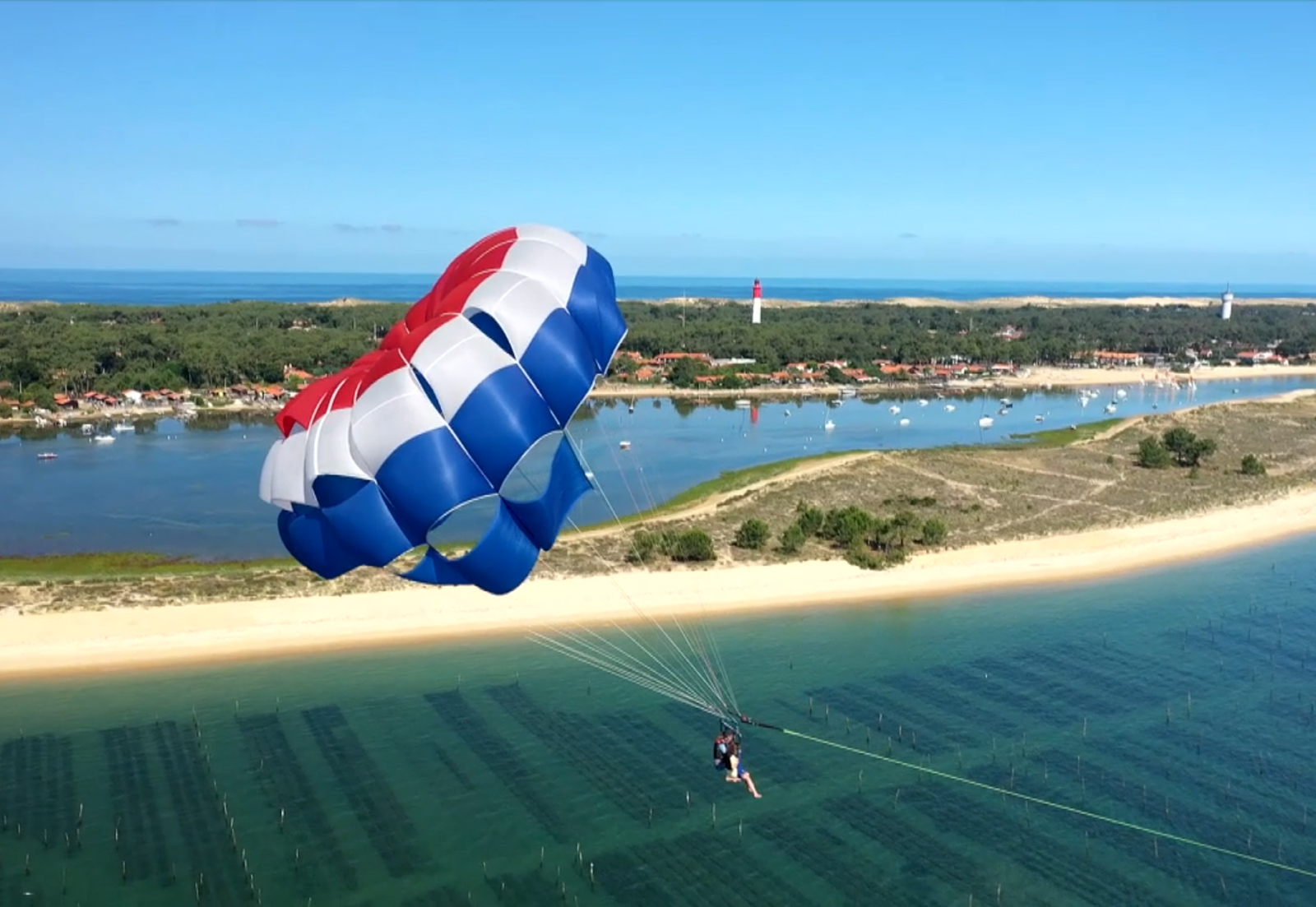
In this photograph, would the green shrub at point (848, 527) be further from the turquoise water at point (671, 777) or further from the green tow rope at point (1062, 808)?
the green tow rope at point (1062, 808)

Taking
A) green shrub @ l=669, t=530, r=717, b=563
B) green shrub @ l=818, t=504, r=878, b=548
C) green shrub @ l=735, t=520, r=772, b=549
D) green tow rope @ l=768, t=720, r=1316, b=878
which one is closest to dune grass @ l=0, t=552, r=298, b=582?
green shrub @ l=669, t=530, r=717, b=563

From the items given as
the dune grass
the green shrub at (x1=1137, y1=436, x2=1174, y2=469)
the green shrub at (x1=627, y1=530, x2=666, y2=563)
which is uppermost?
the green shrub at (x1=1137, y1=436, x2=1174, y2=469)

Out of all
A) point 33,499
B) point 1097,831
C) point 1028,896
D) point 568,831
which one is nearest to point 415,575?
point 568,831

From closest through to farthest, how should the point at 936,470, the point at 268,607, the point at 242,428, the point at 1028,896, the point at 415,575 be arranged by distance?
the point at 415,575 < the point at 1028,896 < the point at 268,607 < the point at 936,470 < the point at 242,428

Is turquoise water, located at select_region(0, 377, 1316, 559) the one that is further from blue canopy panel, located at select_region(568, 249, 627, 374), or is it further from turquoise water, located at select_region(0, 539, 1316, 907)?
blue canopy panel, located at select_region(568, 249, 627, 374)

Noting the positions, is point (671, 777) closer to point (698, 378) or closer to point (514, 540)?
point (514, 540)

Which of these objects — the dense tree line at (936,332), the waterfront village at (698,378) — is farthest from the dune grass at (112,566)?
the dense tree line at (936,332)

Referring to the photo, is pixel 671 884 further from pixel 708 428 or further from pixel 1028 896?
pixel 708 428
